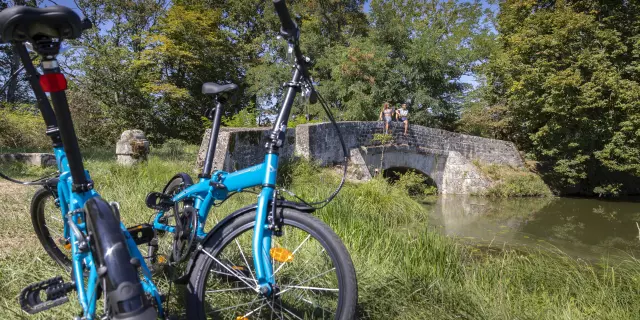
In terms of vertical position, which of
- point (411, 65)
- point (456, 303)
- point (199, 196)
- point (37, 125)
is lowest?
point (456, 303)

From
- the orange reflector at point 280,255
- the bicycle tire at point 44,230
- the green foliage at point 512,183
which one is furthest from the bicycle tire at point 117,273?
the green foliage at point 512,183

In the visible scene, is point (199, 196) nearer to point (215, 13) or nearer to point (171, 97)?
point (171, 97)

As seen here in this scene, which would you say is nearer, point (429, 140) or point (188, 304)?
point (188, 304)

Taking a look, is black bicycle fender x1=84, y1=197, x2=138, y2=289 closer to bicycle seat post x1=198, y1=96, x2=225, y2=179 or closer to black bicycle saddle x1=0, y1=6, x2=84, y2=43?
black bicycle saddle x1=0, y1=6, x2=84, y2=43

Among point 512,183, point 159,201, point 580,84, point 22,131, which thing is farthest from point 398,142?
point 159,201

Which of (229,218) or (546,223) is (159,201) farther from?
(546,223)

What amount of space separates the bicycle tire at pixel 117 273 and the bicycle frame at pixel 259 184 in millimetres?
549

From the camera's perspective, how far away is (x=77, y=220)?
165cm

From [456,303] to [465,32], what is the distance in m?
22.3

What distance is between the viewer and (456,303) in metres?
2.52

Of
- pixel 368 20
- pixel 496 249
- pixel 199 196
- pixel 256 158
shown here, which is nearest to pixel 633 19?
pixel 368 20

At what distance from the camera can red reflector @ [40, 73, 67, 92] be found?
1.26 metres

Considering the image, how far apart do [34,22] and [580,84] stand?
17.4 metres

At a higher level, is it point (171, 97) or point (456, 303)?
point (171, 97)
